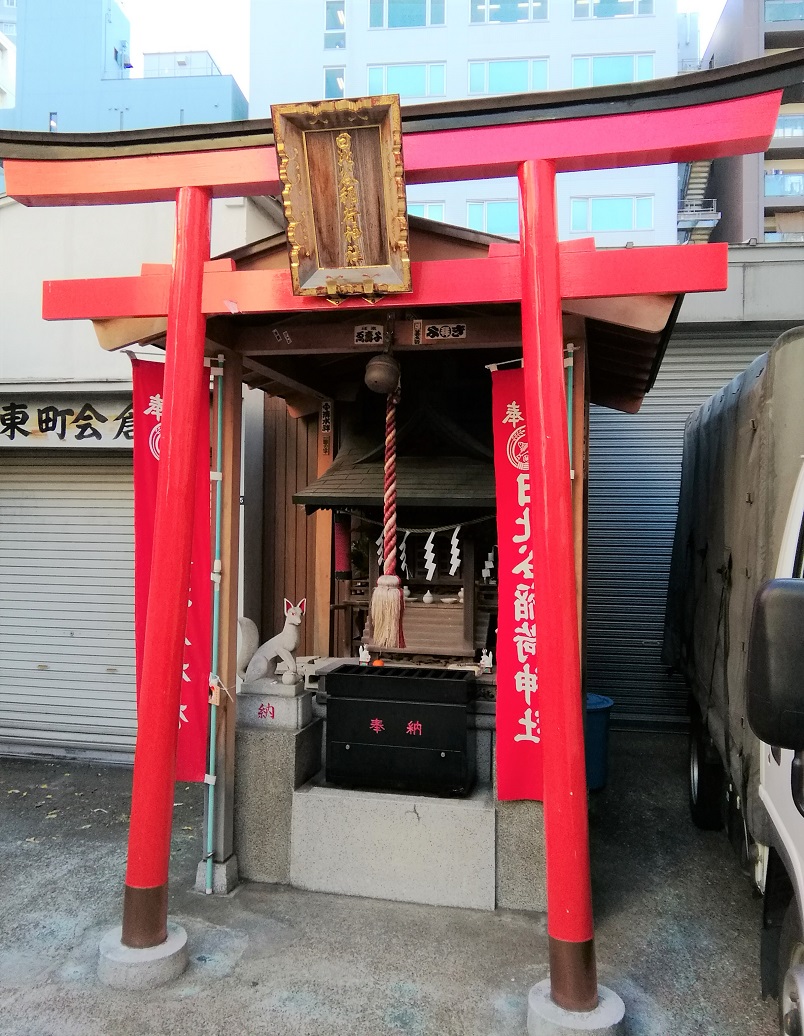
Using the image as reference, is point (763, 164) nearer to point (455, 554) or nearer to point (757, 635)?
point (455, 554)

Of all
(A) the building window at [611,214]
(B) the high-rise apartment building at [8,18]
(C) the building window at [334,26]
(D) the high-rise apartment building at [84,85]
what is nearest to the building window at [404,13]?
(C) the building window at [334,26]

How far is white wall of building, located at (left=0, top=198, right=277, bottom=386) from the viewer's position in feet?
25.0

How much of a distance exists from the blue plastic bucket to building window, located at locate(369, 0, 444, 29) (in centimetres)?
2888

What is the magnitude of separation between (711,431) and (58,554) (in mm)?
6589

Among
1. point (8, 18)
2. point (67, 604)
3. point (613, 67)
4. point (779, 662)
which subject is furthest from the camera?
point (8, 18)

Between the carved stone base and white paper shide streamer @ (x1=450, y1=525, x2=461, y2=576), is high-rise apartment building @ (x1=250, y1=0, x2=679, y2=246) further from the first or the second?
the carved stone base

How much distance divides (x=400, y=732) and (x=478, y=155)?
12.0ft

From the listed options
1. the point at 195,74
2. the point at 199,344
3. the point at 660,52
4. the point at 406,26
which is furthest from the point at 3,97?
the point at 199,344

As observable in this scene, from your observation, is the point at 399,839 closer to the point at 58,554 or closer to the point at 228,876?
the point at 228,876

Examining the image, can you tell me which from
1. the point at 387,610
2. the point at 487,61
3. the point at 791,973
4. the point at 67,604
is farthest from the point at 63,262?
the point at 487,61

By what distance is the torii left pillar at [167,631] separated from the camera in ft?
13.3

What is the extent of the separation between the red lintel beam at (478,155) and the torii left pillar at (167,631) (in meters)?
0.22

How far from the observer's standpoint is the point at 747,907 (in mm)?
4855

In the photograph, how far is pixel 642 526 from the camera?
932cm
